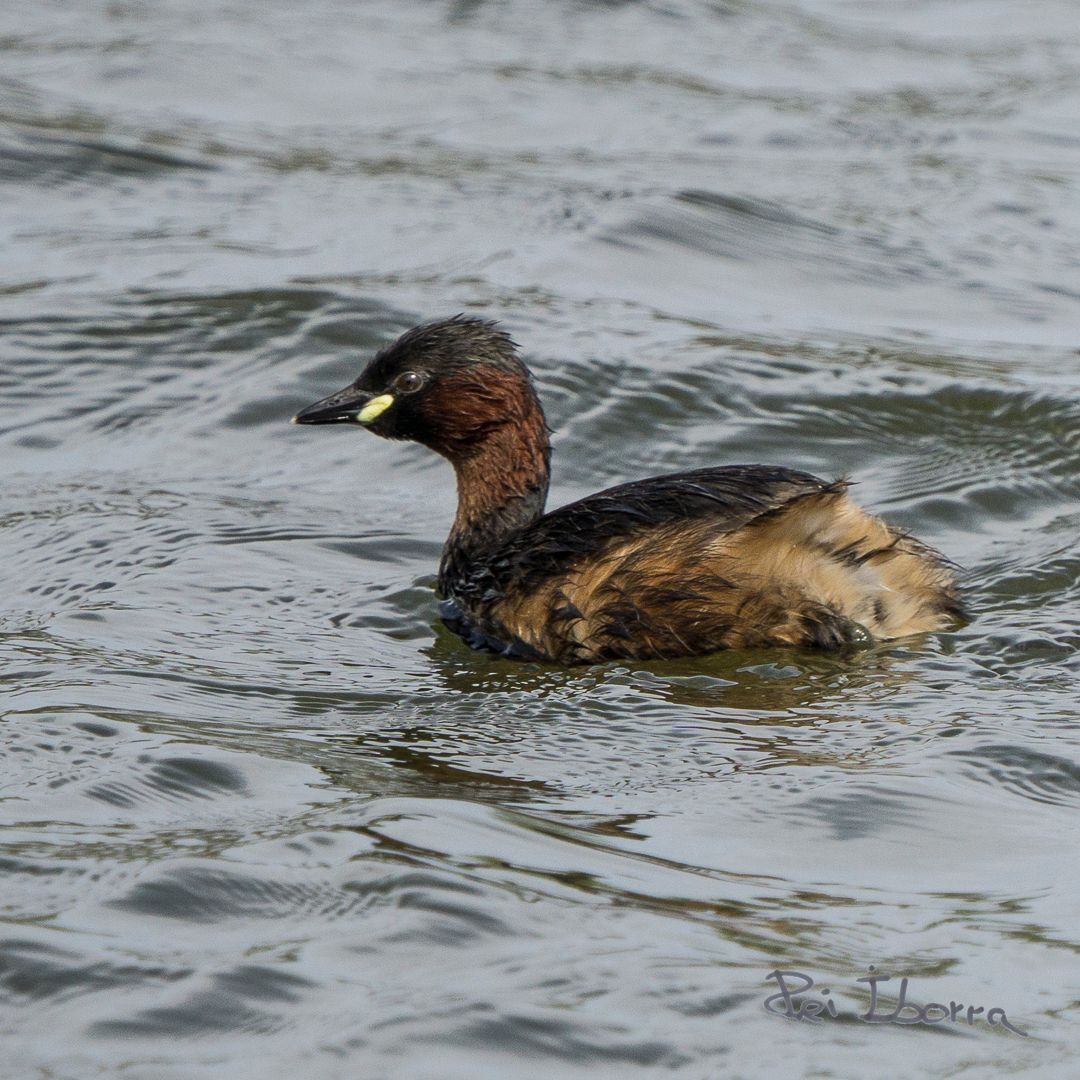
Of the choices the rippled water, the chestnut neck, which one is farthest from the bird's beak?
the rippled water

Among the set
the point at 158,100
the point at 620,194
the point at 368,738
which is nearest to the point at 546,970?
the point at 368,738

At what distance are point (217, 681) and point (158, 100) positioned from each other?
25.5 feet

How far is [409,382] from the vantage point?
6.79 metres

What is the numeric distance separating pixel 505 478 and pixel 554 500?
1092 millimetres

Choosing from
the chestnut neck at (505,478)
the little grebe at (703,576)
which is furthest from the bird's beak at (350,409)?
the little grebe at (703,576)

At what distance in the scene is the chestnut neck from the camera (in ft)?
22.0

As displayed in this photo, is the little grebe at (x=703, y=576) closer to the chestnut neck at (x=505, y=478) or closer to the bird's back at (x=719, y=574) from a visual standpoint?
the bird's back at (x=719, y=574)

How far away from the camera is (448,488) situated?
8.08 meters

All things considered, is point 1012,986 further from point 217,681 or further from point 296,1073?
point 217,681

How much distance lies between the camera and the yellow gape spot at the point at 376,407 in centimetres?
684

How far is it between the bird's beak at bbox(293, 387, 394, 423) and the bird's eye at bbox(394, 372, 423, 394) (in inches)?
2.2
